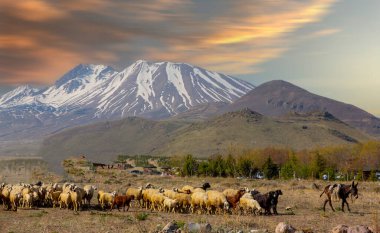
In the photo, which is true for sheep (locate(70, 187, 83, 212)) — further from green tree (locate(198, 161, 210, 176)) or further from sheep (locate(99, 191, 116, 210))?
green tree (locate(198, 161, 210, 176))

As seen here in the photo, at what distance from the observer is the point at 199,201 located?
30.0 m

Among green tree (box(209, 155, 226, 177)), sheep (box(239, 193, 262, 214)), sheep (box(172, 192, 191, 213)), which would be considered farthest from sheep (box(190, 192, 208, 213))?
green tree (box(209, 155, 226, 177))

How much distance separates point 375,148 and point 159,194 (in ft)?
393

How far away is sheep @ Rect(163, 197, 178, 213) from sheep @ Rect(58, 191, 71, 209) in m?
6.97

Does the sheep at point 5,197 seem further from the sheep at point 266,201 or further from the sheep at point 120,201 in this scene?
the sheep at point 266,201

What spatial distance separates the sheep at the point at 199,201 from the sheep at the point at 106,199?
5979 millimetres

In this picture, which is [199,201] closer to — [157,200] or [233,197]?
[233,197]

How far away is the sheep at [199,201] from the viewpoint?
2983 cm

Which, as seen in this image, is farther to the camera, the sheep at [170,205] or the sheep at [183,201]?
the sheep at [183,201]

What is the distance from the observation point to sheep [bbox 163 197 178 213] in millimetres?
30281

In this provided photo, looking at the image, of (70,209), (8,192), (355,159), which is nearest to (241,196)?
(70,209)

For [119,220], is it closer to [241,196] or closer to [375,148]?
[241,196]

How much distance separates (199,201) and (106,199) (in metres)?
7.17

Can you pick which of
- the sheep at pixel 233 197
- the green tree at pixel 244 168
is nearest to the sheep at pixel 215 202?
the sheep at pixel 233 197
